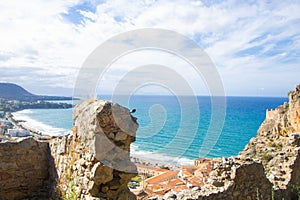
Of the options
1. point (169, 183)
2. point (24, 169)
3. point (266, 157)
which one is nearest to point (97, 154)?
point (24, 169)

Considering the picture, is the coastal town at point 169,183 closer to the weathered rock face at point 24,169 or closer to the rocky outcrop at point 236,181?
the rocky outcrop at point 236,181

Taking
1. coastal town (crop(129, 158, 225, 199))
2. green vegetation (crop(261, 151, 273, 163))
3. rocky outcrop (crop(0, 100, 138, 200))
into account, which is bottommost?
coastal town (crop(129, 158, 225, 199))

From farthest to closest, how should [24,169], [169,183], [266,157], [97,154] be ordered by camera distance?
1. [169,183]
2. [266,157]
3. [24,169]
4. [97,154]

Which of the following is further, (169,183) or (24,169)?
(169,183)

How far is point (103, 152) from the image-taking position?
388cm

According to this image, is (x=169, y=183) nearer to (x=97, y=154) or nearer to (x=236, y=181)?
(x=236, y=181)

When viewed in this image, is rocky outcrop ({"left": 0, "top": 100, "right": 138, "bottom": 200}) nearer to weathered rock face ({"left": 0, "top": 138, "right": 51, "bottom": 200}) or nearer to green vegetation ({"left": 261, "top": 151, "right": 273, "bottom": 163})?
weathered rock face ({"left": 0, "top": 138, "right": 51, "bottom": 200})

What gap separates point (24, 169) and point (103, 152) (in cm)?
299

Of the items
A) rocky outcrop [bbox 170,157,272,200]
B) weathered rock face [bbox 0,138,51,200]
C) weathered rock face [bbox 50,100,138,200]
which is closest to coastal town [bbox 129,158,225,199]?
rocky outcrop [bbox 170,157,272,200]

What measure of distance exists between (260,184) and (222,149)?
54.8 metres

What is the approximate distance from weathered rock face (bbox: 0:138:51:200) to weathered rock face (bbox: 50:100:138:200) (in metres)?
2.00

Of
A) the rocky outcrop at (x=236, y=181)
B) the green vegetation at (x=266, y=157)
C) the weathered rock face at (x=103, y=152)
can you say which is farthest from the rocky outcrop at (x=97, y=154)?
the green vegetation at (x=266, y=157)

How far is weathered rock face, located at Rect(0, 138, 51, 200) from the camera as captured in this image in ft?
18.2

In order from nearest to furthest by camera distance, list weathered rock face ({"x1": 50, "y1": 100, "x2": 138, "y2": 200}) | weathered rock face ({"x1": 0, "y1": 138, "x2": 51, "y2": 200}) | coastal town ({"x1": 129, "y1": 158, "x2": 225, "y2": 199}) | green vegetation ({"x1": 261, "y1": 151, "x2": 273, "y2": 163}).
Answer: weathered rock face ({"x1": 50, "y1": 100, "x2": 138, "y2": 200})
weathered rock face ({"x1": 0, "y1": 138, "x2": 51, "y2": 200})
coastal town ({"x1": 129, "y1": 158, "x2": 225, "y2": 199})
green vegetation ({"x1": 261, "y1": 151, "x2": 273, "y2": 163})
